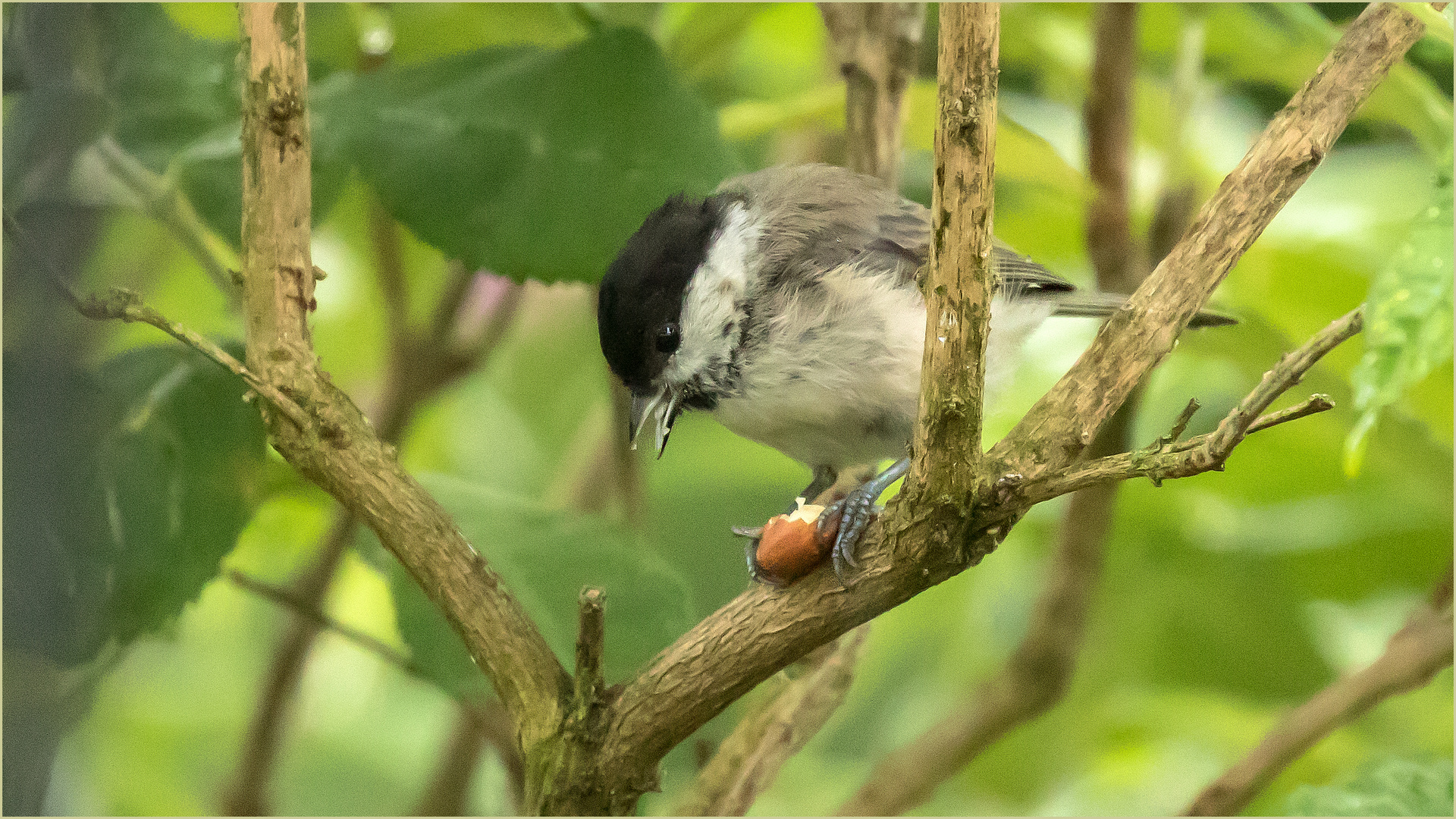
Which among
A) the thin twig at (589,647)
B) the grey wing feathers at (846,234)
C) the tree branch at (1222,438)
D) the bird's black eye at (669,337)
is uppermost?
the grey wing feathers at (846,234)

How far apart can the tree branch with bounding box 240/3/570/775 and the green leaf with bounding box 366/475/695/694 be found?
0.26 ft

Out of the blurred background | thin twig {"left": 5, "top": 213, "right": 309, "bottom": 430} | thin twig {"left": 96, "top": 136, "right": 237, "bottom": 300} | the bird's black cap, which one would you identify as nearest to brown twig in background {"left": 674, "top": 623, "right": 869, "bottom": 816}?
the blurred background

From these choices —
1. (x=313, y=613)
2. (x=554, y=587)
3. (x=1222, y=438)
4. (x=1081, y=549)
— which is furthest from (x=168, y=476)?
(x=1081, y=549)

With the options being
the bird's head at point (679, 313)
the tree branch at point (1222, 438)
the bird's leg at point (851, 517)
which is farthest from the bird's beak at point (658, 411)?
the tree branch at point (1222, 438)

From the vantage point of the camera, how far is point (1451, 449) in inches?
29.9

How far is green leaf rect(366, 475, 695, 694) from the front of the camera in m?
0.64

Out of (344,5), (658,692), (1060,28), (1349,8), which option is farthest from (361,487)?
(1060,28)

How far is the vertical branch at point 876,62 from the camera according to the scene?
81 centimetres

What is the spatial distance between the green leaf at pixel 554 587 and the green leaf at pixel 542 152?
163mm

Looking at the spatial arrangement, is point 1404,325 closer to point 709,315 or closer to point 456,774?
point 709,315

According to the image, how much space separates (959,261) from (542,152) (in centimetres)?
40

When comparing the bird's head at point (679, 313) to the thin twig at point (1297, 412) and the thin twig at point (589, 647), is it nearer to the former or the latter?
the thin twig at point (589, 647)

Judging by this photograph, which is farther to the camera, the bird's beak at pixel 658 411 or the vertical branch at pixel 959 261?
the bird's beak at pixel 658 411

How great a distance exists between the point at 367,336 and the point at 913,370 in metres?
0.62
